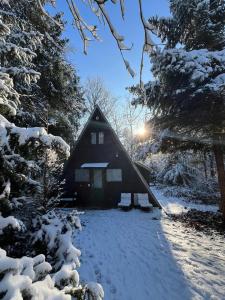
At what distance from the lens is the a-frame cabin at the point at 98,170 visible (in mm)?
18359

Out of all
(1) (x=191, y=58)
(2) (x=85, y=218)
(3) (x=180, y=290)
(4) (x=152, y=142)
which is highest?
(1) (x=191, y=58)

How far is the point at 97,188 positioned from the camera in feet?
61.6

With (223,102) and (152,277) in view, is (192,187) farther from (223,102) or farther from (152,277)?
(152,277)

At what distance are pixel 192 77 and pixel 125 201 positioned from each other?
912 cm

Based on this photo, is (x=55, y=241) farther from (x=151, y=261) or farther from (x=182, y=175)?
(x=182, y=175)

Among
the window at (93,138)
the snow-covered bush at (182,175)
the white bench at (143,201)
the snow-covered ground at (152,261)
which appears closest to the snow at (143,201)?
the white bench at (143,201)

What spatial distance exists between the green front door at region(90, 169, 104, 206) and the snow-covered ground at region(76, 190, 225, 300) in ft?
19.4

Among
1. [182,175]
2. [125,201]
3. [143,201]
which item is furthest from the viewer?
[182,175]

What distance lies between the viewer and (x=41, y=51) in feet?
37.5

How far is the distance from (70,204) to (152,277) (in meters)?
12.2

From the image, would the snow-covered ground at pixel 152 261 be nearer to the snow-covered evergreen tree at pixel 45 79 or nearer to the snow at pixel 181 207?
the snow-covered evergreen tree at pixel 45 79

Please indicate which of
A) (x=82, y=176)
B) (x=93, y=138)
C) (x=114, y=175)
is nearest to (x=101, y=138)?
(x=93, y=138)

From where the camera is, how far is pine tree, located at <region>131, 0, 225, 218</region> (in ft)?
36.6

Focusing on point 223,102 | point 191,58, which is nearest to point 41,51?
point 191,58
